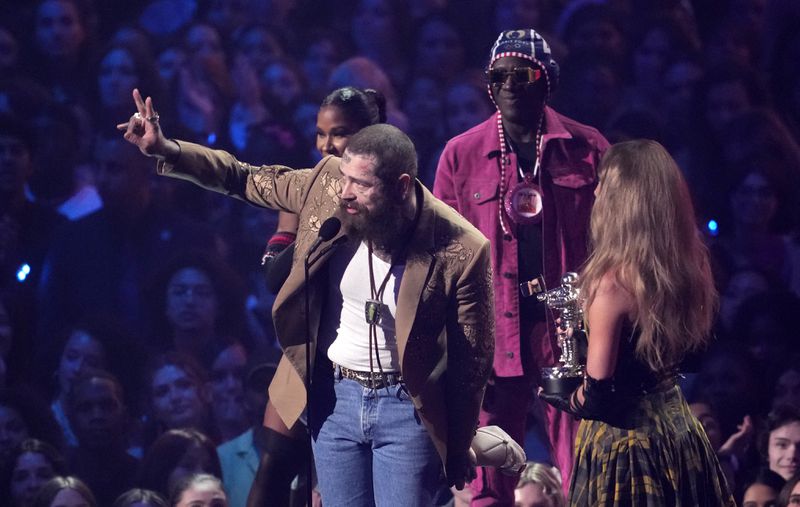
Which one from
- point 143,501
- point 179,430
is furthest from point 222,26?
point 143,501

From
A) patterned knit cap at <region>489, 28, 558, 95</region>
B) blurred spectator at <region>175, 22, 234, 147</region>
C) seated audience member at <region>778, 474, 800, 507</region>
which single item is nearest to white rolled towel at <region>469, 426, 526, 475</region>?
patterned knit cap at <region>489, 28, 558, 95</region>

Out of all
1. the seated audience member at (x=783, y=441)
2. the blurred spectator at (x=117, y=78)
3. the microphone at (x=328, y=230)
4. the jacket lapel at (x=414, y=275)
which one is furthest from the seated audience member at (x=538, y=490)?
the blurred spectator at (x=117, y=78)

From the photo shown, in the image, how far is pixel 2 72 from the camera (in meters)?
5.76

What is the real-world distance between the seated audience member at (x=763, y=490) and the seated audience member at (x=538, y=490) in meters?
0.95

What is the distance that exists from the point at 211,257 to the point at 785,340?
122 inches

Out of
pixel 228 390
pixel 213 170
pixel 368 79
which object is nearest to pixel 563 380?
pixel 213 170

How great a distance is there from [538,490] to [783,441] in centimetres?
137

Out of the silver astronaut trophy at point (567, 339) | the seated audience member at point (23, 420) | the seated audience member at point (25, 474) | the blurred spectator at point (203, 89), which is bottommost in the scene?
the seated audience member at point (25, 474)

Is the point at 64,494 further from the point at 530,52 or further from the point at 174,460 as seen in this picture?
the point at 530,52

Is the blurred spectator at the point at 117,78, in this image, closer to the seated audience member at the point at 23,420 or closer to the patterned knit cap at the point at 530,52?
the seated audience member at the point at 23,420

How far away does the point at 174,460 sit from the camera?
5.54 meters

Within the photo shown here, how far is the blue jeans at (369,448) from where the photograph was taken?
3.27 m

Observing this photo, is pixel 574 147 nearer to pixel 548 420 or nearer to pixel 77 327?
pixel 548 420

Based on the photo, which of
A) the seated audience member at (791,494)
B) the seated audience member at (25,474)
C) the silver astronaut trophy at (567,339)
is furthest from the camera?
the seated audience member at (25,474)
